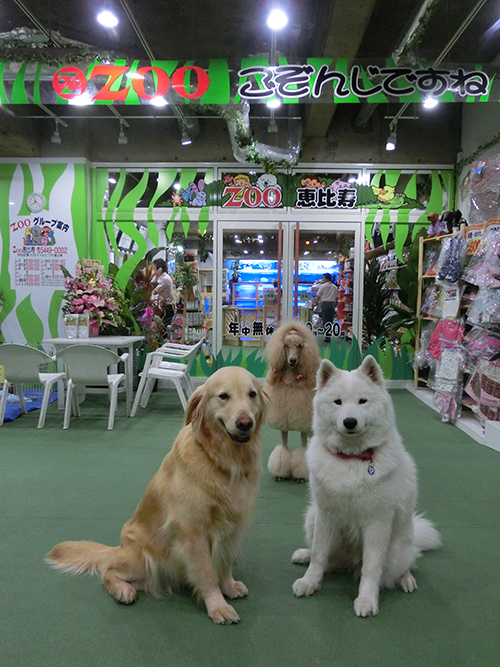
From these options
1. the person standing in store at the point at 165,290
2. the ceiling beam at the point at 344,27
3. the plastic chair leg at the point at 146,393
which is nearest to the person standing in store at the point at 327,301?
the person standing in store at the point at 165,290

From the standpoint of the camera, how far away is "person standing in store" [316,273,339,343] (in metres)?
6.53

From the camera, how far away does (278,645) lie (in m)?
1.58

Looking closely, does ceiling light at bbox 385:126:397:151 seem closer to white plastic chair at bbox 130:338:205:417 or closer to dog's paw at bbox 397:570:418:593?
white plastic chair at bbox 130:338:205:417

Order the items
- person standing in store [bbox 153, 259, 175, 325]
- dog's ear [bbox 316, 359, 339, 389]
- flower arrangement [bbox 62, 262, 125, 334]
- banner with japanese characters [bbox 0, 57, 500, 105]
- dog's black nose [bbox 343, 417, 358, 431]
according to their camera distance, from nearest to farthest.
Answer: dog's black nose [bbox 343, 417, 358, 431], dog's ear [bbox 316, 359, 339, 389], banner with japanese characters [bbox 0, 57, 500, 105], flower arrangement [bbox 62, 262, 125, 334], person standing in store [bbox 153, 259, 175, 325]

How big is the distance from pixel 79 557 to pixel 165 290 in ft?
14.9

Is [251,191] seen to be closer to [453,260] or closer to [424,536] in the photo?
[453,260]

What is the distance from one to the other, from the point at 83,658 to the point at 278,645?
674mm

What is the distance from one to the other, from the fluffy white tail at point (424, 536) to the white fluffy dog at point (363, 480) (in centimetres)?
25

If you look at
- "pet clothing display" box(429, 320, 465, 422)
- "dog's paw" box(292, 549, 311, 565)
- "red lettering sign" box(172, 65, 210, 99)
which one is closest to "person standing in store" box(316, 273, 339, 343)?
"pet clothing display" box(429, 320, 465, 422)

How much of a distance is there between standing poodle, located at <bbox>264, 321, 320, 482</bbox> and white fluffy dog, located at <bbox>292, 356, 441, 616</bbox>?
1.20 metres

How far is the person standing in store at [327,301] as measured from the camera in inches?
257

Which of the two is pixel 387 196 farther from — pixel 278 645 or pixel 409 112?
pixel 278 645

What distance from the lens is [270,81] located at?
385 centimetres

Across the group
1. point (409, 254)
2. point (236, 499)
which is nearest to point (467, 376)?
point (409, 254)
